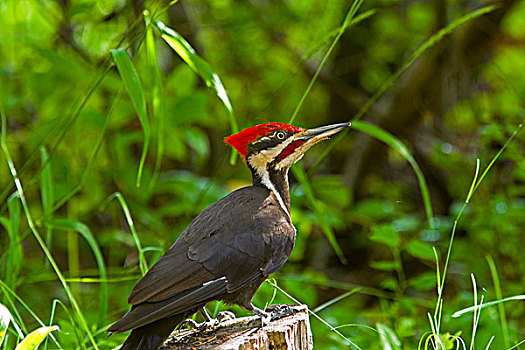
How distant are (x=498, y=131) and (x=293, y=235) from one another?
5.76ft

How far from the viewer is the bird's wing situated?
199 cm

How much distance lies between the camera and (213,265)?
206cm

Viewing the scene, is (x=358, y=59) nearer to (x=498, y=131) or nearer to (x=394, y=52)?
(x=394, y=52)

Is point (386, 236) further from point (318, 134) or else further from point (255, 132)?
point (255, 132)

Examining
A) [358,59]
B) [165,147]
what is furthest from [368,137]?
[165,147]

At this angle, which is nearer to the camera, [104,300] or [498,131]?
[104,300]

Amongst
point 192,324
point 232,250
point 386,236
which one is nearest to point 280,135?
point 232,250

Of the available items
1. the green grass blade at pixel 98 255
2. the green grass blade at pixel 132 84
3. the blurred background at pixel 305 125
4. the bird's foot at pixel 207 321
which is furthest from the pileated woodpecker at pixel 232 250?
the blurred background at pixel 305 125

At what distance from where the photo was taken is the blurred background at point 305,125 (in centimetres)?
394

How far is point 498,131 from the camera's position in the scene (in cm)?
348

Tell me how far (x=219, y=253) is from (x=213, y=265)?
5 cm

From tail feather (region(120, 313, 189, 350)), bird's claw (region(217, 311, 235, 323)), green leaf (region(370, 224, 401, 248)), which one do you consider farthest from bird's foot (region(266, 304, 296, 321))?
green leaf (region(370, 224, 401, 248))

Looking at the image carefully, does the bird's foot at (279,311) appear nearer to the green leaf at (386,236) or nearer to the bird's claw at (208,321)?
the bird's claw at (208,321)

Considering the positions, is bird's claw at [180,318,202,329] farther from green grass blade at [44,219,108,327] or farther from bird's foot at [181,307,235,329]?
green grass blade at [44,219,108,327]
